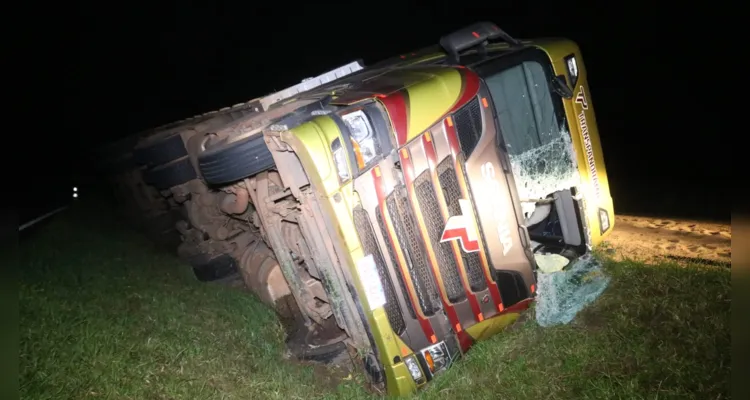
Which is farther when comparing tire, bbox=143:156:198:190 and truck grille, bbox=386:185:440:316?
tire, bbox=143:156:198:190

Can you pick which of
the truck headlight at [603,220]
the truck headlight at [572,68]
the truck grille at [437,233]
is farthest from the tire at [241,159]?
the truck headlight at [603,220]

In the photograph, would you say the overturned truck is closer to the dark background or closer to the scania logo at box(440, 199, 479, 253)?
the scania logo at box(440, 199, 479, 253)

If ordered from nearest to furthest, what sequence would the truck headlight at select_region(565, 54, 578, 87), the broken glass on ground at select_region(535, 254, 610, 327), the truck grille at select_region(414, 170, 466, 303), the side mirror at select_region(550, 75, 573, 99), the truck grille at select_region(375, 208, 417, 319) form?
the truck grille at select_region(375, 208, 417, 319), the truck grille at select_region(414, 170, 466, 303), the broken glass on ground at select_region(535, 254, 610, 327), the side mirror at select_region(550, 75, 573, 99), the truck headlight at select_region(565, 54, 578, 87)

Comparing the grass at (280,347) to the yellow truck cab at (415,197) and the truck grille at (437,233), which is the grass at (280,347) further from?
the truck grille at (437,233)

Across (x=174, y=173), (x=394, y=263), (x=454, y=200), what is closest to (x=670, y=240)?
(x=454, y=200)

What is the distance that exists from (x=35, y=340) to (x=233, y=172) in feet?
5.03

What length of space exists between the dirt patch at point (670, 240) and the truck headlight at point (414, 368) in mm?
2475

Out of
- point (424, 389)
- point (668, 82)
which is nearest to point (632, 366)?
point (424, 389)

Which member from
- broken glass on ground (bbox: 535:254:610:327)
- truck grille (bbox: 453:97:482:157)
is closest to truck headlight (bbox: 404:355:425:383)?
broken glass on ground (bbox: 535:254:610:327)

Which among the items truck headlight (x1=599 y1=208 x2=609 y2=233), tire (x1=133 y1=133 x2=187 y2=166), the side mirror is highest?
tire (x1=133 y1=133 x2=187 y2=166)

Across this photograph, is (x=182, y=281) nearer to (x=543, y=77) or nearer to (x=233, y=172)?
(x=233, y=172)

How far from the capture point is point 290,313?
14.5ft

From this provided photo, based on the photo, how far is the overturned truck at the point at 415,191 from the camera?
311 centimetres

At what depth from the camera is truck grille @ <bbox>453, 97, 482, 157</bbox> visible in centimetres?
347
